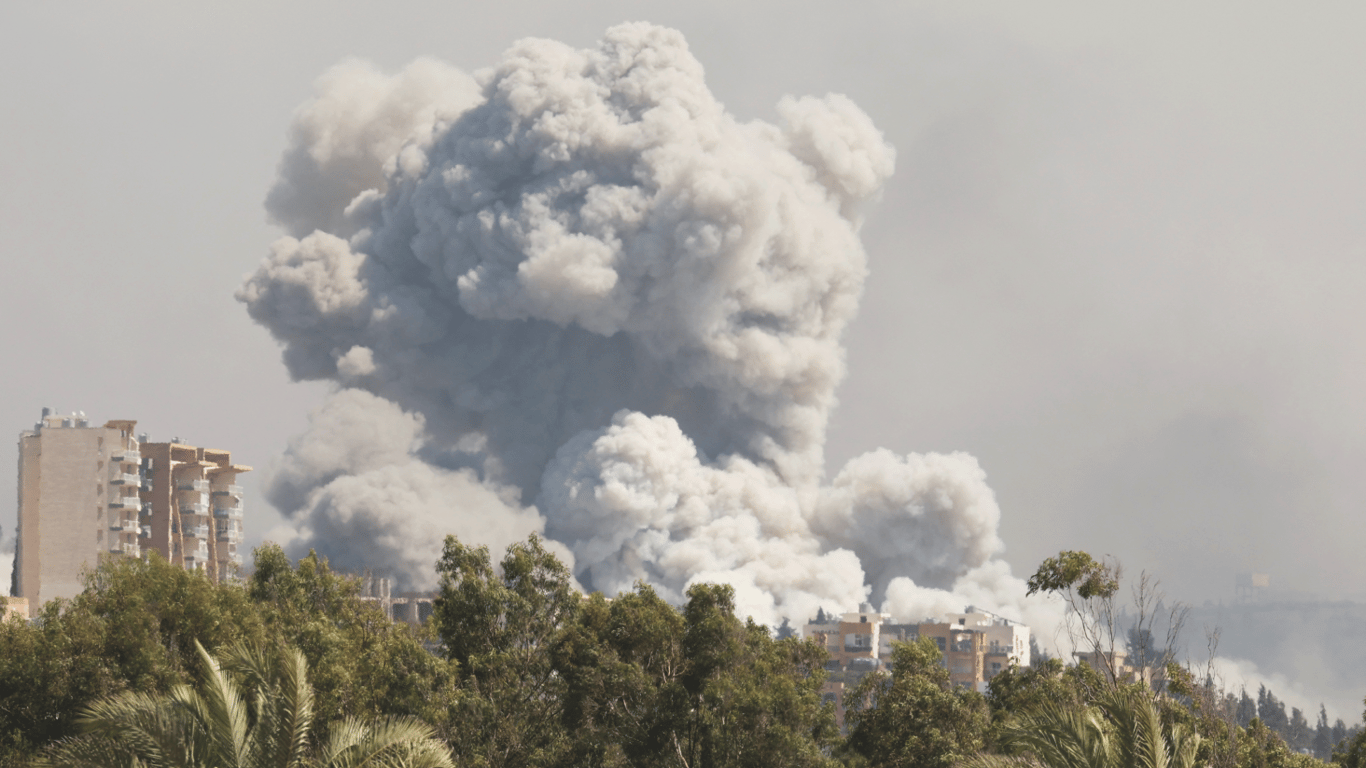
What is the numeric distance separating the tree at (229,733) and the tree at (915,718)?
1207 centimetres

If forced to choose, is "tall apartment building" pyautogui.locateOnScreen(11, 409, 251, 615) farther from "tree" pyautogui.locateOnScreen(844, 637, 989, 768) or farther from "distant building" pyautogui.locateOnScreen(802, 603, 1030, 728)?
"tree" pyautogui.locateOnScreen(844, 637, 989, 768)

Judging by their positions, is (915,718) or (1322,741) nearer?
(915,718)

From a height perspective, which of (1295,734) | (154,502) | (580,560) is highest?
(154,502)

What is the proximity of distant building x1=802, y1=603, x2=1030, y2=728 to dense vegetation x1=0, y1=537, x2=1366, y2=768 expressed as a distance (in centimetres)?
6304

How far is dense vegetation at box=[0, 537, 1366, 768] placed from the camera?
62.8 ft

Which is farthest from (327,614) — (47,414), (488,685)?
(47,414)

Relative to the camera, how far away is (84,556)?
76688 mm

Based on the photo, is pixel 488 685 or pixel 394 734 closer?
pixel 394 734

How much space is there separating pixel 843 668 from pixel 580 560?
2244 centimetres

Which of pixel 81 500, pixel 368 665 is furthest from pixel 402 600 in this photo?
pixel 368 665

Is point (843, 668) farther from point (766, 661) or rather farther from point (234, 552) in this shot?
point (766, 661)

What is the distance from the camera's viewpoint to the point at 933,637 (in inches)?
3543

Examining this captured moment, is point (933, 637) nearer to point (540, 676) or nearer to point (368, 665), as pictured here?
point (540, 676)

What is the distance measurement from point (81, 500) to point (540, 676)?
2404 inches
